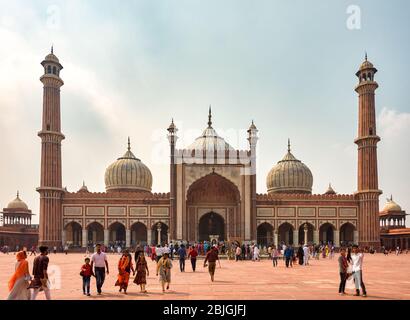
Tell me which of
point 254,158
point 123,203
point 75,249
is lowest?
point 75,249

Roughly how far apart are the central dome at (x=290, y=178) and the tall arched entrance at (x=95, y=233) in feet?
61.9

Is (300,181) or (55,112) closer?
(55,112)

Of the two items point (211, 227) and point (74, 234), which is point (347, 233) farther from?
point (74, 234)

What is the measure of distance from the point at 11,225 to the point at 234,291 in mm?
52580

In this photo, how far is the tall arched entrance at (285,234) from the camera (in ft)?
157

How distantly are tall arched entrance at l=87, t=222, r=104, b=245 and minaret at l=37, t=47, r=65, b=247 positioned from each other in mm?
3420

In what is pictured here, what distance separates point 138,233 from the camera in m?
47.5

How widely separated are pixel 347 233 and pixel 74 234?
25.0 meters

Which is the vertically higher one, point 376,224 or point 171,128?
point 171,128

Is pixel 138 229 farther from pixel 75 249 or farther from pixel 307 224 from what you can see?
pixel 307 224

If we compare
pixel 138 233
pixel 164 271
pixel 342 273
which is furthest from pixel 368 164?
pixel 164 271

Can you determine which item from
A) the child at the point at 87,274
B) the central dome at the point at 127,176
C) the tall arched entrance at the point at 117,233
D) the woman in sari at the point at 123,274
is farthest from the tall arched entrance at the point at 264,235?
the child at the point at 87,274
